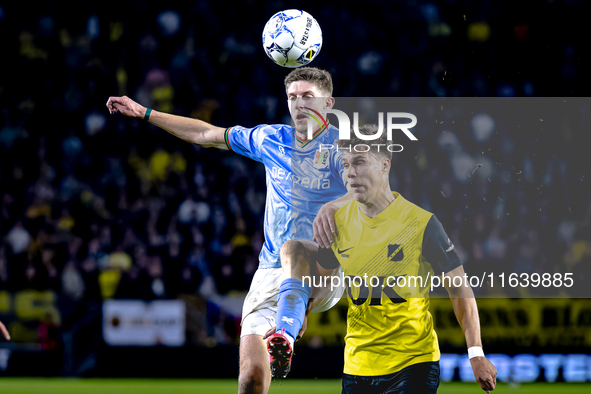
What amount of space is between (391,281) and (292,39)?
2290 mm

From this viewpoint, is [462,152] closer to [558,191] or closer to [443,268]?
[558,191]

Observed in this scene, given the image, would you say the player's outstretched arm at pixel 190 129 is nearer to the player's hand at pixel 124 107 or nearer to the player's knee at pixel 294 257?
the player's hand at pixel 124 107

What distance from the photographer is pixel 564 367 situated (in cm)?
842

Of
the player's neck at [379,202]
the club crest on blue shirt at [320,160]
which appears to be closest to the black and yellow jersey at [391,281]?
the player's neck at [379,202]

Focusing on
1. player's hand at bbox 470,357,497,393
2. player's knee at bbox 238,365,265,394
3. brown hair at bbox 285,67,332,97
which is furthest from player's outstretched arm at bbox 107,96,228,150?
player's hand at bbox 470,357,497,393

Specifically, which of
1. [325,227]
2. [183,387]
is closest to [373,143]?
[325,227]

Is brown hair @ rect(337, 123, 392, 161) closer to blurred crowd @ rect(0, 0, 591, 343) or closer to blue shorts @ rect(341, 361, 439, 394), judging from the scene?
blue shorts @ rect(341, 361, 439, 394)

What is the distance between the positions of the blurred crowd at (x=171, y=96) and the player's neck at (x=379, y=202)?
501cm

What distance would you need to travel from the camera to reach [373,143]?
4230mm

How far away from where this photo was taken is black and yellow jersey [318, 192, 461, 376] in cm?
385

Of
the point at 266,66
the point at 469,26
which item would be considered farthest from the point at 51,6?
the point at 469,26

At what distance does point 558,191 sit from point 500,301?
227cm

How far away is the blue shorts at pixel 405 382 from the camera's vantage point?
373 cm

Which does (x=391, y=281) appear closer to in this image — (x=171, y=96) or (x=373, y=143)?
(x=373, y=143)
